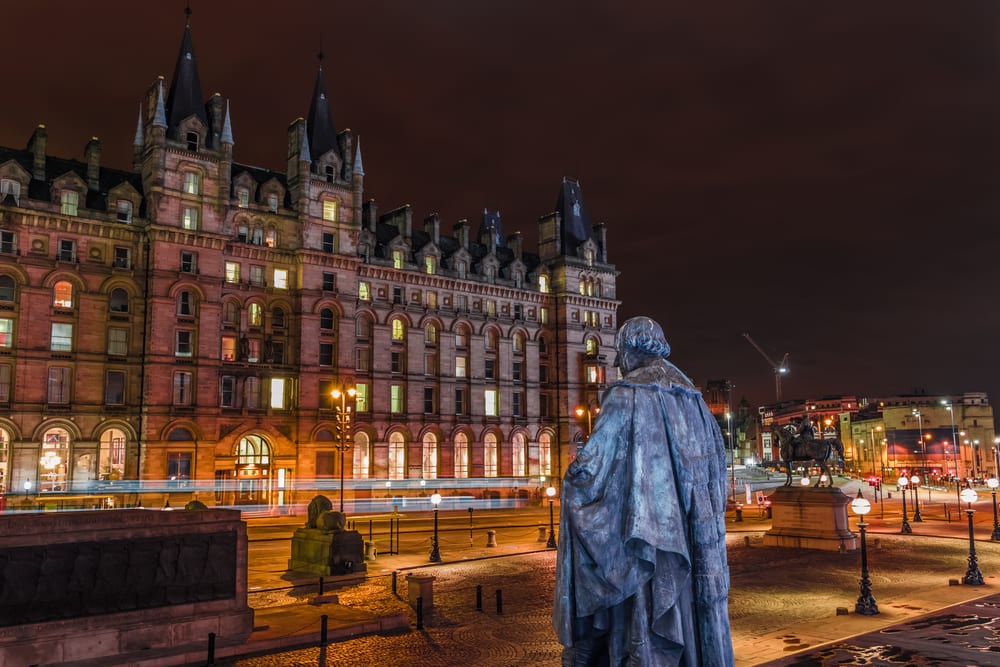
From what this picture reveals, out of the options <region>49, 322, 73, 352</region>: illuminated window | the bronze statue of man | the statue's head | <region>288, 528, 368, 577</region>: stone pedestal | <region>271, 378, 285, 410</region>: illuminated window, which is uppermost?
<region>49, 322, 73, 352</region>: illuminated window

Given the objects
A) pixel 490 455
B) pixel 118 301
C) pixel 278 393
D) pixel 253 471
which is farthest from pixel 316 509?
pixel 490 455

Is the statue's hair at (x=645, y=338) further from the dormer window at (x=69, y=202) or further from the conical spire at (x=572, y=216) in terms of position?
the conical spire at (x=572, y=216)

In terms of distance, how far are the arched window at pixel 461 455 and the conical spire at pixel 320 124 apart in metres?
28.2

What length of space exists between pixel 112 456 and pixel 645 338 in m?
54.5

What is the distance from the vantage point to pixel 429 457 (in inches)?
2793

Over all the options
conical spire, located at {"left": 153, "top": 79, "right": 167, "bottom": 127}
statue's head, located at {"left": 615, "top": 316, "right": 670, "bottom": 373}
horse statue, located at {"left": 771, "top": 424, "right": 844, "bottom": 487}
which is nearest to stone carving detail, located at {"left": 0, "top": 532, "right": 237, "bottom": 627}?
statue's head, located at {"left": 615, "top": 316, "right": 670, "bottom": 373}

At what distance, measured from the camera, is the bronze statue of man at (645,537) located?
5.82 meters

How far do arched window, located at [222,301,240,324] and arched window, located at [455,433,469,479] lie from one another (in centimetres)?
2358

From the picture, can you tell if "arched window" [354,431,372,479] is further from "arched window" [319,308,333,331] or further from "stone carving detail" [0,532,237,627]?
"stone carving detail" [0,532,237,627]

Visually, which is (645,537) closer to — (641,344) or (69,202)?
(641,344)

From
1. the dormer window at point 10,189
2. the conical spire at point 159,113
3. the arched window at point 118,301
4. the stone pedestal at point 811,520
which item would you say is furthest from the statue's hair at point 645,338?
the conical spire at point 159,113

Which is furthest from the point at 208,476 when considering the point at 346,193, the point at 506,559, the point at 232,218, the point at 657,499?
the point at 657,499

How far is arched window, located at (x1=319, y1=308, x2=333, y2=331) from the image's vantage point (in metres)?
63.0

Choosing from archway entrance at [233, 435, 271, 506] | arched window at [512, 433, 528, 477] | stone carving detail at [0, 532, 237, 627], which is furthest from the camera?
arched window at [512, 433, 528, 477]
